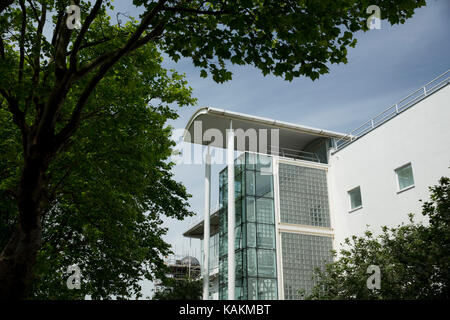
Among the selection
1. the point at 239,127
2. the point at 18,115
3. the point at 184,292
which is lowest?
the point at 184,292

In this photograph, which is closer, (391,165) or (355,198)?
(391,165)

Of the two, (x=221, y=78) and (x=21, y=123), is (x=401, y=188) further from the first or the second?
(x=21, y=123)

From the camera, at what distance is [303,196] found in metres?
25.9

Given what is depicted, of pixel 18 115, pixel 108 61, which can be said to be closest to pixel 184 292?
pixel 18 115

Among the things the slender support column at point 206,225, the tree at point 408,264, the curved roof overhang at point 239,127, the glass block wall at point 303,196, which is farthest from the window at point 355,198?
the slender support column at point 206,225

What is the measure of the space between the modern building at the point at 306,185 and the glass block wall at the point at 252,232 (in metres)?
0.06

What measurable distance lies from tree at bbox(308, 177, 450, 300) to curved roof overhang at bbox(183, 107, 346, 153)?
10.9 meters

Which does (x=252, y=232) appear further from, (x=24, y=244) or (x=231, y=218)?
(x=24, y=244)

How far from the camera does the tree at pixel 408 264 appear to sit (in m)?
12.0

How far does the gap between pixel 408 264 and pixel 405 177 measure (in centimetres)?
760

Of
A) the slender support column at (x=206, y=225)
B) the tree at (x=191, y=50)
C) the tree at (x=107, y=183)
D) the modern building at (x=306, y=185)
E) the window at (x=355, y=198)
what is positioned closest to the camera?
the tree at (x=191, y=50)

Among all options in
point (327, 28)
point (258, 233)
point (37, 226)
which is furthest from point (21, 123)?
point (258, 233)

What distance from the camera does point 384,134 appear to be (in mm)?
22656

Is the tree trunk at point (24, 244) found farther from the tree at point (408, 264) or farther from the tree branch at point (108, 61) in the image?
the tree at point (408, 264)
